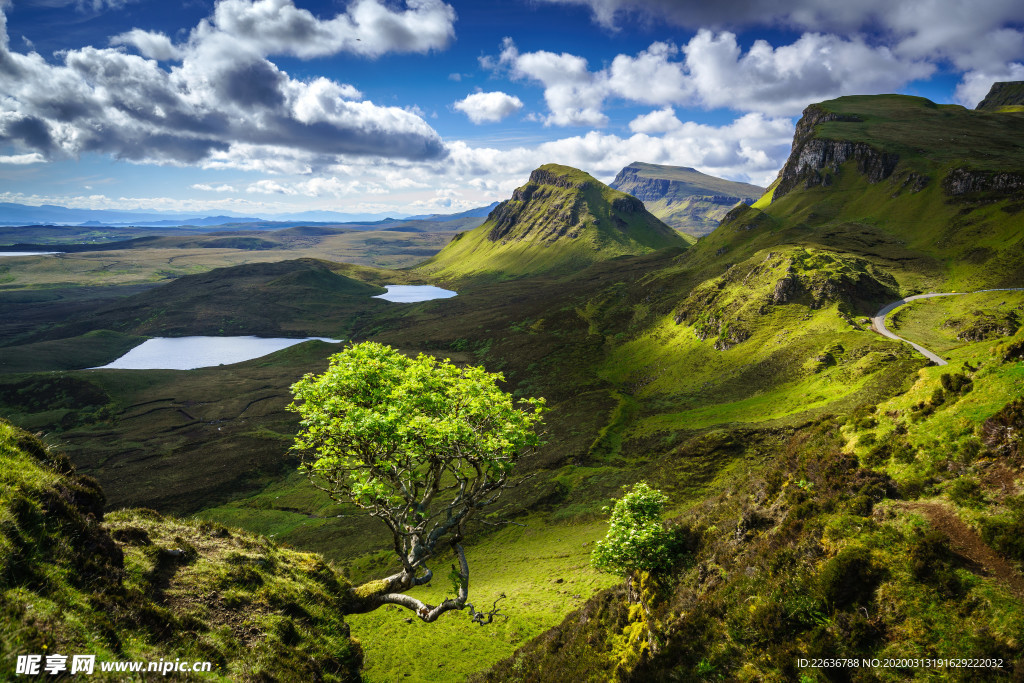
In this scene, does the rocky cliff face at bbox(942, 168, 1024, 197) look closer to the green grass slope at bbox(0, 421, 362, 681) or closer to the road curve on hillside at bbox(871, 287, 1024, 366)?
the road curve on hillside at bbox(871, 287, 1024, 366)

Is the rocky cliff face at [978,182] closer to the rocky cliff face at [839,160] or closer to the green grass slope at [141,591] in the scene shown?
the rocky cliff face at [839,160]

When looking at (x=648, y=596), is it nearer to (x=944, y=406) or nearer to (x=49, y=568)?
(x=944, y=406)

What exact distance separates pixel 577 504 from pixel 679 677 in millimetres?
41838

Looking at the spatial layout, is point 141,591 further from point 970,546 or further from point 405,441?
point 970,546

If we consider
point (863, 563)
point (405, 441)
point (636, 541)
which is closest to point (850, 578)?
point (863, 563)

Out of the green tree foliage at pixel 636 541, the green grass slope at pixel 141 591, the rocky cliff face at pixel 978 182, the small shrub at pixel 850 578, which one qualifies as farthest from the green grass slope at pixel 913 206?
the green grass slope at pixel 141 591

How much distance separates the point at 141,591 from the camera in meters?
12.4

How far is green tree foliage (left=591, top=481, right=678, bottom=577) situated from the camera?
1770 cm

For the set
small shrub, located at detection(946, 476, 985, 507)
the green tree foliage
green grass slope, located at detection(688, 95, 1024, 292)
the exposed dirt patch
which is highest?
green grass slope, located at detection(688, 95, 1024, 292)

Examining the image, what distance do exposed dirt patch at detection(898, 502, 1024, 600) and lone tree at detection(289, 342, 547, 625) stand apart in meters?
12.6

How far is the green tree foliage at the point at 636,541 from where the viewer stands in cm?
1770

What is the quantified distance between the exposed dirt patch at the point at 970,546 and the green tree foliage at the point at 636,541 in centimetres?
832

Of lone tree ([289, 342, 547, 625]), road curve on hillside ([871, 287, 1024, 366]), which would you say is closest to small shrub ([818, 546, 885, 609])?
lone tree ([289, 342, 547, 625])

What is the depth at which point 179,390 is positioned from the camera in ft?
476
